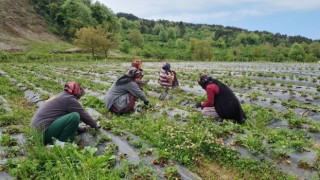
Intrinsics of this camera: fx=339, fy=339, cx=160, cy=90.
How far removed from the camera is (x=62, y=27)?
82.2 m

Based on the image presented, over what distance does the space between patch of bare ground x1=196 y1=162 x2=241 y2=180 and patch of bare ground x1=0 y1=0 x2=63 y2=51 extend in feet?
182

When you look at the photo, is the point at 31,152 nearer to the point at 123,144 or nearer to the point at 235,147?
the point at 123,144

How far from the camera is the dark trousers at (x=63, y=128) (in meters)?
7.50

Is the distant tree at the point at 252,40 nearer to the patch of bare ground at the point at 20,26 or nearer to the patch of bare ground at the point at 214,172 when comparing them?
the patch of bare ground at the point at 20,26

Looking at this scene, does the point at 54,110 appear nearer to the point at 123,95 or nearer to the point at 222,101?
the point at 123,95

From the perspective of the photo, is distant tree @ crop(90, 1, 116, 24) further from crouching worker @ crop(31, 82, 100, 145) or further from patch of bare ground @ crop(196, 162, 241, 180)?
patch of bare ground @ crop(196, 162, 241, 180)

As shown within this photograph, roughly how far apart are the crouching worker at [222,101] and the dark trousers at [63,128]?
4178 mm

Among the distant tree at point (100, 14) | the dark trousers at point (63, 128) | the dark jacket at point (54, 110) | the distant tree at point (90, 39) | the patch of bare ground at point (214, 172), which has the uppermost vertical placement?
the distant tree at point (100, 14)

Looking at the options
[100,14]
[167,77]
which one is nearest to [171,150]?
[167,77]

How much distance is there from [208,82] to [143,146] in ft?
11.9

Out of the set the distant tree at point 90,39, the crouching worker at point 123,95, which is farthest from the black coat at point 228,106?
the distant tree at point 90,39

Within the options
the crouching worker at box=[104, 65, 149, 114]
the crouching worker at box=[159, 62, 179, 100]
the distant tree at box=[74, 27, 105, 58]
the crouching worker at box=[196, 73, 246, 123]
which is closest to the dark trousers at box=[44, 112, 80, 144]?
the crouching worker at box=[104, 65, 149, 114]

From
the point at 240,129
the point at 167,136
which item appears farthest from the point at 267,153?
the point at 167,136

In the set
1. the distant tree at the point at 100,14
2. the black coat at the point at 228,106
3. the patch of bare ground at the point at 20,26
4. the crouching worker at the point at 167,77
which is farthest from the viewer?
the distant tree at the point at 100,14
